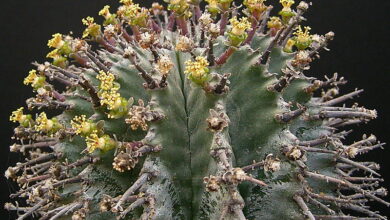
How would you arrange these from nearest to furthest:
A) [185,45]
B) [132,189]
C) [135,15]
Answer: [132,189] → [185,45] → [135,15]

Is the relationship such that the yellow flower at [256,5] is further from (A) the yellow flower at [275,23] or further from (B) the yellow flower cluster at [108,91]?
(B) the yellow flower cluster at [108,91]

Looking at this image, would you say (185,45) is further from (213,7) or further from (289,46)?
(289,46)

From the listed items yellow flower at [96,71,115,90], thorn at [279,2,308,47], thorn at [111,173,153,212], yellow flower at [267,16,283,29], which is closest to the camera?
thorn at [111,173,153,212]

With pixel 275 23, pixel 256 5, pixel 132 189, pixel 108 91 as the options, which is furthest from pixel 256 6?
pixel 132 189

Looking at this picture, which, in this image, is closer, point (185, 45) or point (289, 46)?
point (185, 45)

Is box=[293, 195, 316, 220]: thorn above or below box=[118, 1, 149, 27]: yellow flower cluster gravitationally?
below

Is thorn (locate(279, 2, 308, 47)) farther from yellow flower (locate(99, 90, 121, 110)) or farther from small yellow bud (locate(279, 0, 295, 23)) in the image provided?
yellow flower (locate(99, 90, 121, 110))

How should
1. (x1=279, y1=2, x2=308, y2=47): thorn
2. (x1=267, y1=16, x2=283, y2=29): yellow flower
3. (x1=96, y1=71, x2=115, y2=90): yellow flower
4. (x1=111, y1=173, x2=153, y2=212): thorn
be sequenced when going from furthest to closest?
1. (x1=267, y1=16, x2=283, y2=29): yellow flower
2. (x1=279, y1=2, x2=308, y2=47): thorn
3. (x1=96, y1=71, x2=115, y2=90): yellow flower
4. (x1=111, y1=173, x2=153, y2=212): thorn

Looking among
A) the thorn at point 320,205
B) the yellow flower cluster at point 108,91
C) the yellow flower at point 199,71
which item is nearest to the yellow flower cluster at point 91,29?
the yellow flower cluster at point 108,91

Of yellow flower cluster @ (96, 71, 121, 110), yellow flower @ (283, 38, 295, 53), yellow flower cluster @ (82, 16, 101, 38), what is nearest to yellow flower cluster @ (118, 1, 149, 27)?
yellow flower cluster @ (82, 16, 101, 38)
